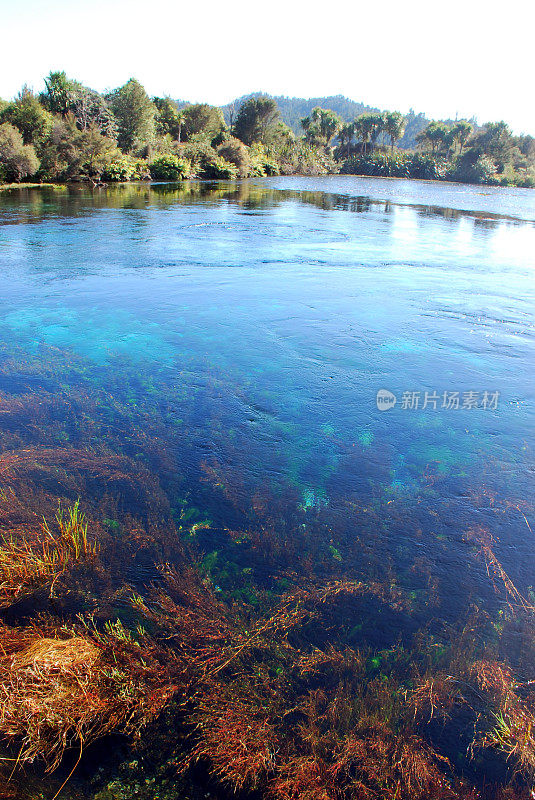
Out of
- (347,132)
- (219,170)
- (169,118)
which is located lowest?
(219,170)

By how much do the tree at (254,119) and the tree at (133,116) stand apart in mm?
23767

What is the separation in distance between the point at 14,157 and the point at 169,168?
13.7 metres

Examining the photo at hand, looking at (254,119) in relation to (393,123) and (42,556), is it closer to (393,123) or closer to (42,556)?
(393,123)

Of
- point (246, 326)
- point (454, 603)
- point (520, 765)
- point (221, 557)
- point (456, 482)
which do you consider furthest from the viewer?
point (246, 326)

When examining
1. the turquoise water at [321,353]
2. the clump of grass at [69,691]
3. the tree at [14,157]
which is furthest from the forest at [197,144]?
the clump of grass at [69,691]

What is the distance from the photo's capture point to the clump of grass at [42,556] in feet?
11.0

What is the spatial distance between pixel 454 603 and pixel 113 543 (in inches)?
108

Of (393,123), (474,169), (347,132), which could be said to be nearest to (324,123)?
(347,132)

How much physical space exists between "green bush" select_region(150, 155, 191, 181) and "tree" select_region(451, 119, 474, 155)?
161 feet

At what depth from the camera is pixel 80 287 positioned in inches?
415

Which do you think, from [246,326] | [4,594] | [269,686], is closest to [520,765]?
[269,686]

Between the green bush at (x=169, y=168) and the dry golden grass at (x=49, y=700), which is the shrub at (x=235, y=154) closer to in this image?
the green bush at (x=169, y=168)

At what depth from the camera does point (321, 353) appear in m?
7.53

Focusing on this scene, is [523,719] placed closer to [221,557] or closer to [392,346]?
[221,557]
